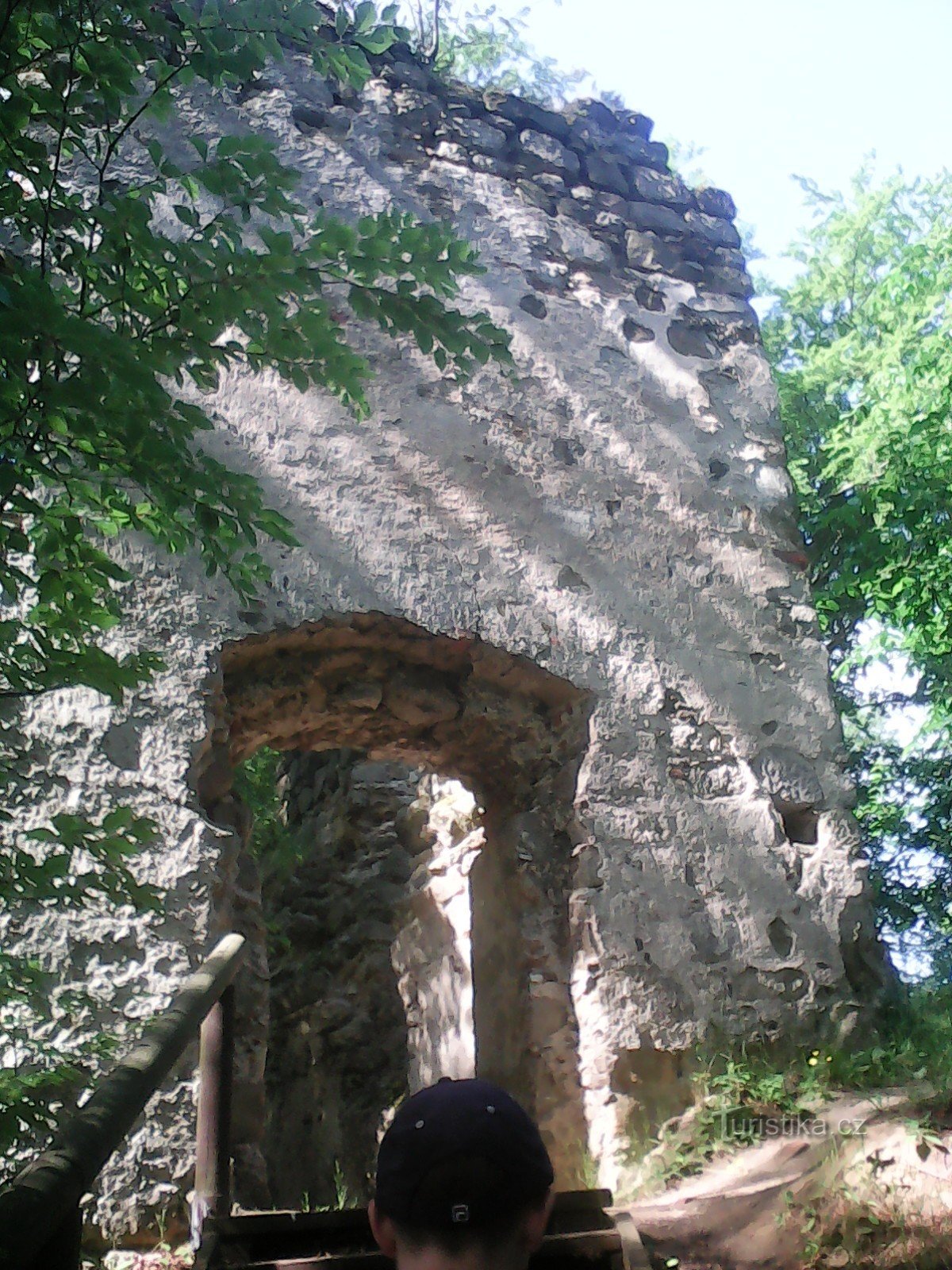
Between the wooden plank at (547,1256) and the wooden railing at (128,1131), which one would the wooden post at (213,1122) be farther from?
the wooden plank at (547,1256)

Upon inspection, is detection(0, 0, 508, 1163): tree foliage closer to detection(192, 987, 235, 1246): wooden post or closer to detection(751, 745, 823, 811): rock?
detection(192, 987, 235, 1246): wooden post

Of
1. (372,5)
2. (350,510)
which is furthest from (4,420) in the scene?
(350,510)

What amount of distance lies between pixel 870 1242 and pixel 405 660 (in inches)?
80.6

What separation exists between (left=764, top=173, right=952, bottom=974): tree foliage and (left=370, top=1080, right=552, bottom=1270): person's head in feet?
14.6

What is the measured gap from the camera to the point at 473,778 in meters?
4.01

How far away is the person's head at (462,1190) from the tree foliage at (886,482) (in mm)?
4459

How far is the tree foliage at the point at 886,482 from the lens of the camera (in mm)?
5168

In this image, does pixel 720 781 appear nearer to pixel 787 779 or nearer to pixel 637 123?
pixel 787 779

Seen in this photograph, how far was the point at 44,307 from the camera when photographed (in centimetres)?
130

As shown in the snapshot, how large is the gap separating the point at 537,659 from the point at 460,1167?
2.48m

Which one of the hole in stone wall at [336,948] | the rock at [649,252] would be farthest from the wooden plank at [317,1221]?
the rock at [649,252]

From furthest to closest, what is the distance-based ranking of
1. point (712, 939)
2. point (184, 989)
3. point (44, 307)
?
point (712, 939), point (184, 989), point (44, 307)

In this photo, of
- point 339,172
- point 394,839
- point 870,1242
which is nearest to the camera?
point 870,1242

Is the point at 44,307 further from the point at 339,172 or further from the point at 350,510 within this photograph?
the point at 339,172
